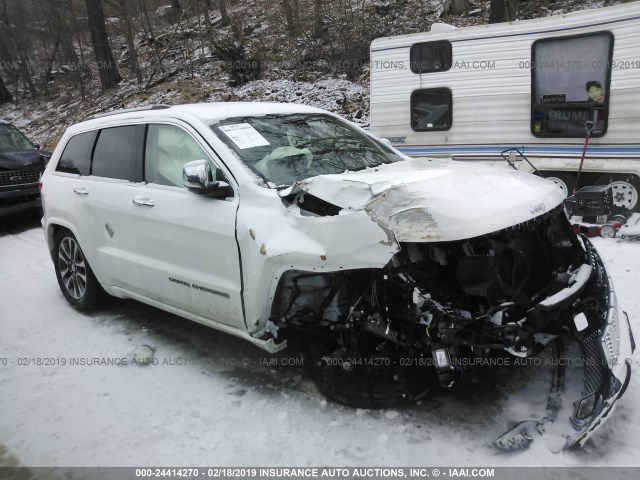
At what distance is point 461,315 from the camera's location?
268 centimetres

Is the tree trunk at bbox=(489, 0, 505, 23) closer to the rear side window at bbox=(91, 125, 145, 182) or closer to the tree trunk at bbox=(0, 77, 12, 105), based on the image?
the rear side window at bbox=(91, 125, 145, 182)

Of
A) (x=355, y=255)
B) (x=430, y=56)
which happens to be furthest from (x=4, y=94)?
(x=355, y=255)

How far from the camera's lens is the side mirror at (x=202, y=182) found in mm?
3143

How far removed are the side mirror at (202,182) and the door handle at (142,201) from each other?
23.7 inches

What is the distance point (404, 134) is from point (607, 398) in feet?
22.9

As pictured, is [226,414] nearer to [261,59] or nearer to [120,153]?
[120,153]

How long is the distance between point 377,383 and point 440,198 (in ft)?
3.89

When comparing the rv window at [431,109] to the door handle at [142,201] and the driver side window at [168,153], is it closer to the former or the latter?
the driver side window at [168,153]

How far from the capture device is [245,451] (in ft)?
9.21

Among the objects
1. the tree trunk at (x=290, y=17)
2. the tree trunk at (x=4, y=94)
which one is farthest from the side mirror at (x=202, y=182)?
the tree trunk at (x=4, y=94)

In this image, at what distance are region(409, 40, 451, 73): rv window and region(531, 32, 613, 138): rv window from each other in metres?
1.34

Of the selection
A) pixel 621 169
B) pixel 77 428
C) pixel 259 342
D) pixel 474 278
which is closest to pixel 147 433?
pixel 77 428

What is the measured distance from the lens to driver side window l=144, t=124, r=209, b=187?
361 centimetres

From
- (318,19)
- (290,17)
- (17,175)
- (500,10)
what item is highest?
(290,17)
